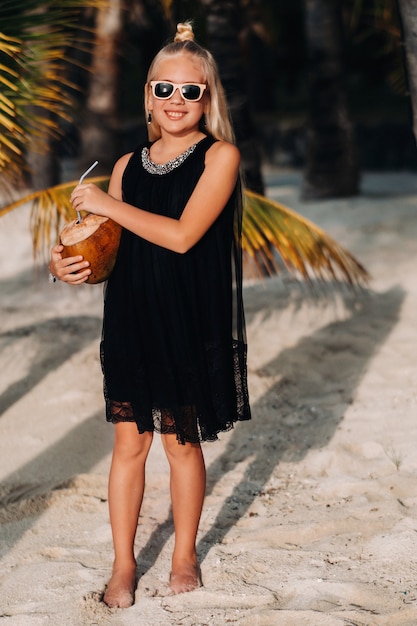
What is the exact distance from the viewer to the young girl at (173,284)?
2.80 m

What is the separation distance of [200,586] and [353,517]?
0.75 meters

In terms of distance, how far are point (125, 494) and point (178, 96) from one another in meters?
1.31

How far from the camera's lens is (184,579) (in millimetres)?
3027

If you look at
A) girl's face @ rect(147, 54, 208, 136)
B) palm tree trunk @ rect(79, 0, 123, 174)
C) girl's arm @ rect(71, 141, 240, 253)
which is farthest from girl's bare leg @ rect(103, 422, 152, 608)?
palm tree trunk @ rect(79, 0, 123, 174)

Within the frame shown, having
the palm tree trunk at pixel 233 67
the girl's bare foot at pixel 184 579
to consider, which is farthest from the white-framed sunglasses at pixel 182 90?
the palm tree trunk at pixel 233 67

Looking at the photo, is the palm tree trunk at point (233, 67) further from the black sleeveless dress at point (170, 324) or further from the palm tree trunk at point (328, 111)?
the black sleeveless dress at point (170, 324)

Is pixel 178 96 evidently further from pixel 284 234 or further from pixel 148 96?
pixel 284 234

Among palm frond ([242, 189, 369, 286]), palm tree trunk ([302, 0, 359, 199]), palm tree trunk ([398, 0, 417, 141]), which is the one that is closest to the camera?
palm tree trunk ([398, 0, 417, 141])

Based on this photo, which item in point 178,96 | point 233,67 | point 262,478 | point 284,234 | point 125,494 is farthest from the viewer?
point 233,67

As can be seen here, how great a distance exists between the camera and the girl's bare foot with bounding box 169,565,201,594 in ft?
9.88

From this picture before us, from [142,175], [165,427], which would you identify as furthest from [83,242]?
[165,427]

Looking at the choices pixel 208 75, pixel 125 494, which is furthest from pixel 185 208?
pixel 125 494

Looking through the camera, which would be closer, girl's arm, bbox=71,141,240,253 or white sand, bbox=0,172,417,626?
girl's arm, bbox=71,141,240,253

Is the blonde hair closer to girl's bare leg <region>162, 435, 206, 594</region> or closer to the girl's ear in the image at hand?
the girl's ear
